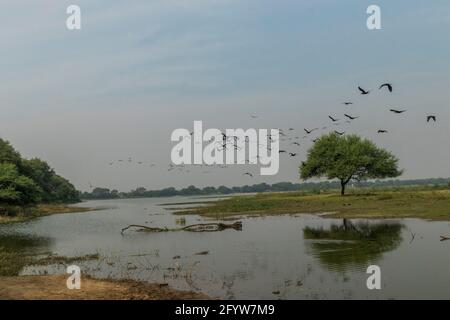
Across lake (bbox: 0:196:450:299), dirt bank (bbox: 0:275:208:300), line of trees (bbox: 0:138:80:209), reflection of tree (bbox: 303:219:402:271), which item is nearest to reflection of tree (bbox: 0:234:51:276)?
lake (bbox: 0:196:450:299)

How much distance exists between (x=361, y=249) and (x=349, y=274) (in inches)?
309

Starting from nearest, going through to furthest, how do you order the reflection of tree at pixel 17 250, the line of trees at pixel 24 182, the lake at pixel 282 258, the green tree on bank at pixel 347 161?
1. the lake at pixel 282 258
2. the reflection of tree at pixel 17 250
3. the line of trees at pixel 24 182
4. the green tree on bank at pixel 347 161

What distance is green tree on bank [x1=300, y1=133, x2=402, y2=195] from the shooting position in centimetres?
9462

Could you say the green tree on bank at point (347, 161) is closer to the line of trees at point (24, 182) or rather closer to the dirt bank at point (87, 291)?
the line of trees at point (24, 182)

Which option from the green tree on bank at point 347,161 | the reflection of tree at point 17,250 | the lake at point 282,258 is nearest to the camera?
the lake at point 282,258

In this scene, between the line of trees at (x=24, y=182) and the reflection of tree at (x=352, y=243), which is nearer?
the reflection of tree at (x=352, y=243)

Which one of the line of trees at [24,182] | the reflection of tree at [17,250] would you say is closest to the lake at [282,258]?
the reflection of tree at [17,250]

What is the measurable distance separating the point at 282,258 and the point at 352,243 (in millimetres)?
6863

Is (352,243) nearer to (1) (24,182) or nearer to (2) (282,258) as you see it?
(2) (282,258)

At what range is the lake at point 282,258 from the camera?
66.5 ft

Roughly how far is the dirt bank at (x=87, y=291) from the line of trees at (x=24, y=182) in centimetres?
6093
